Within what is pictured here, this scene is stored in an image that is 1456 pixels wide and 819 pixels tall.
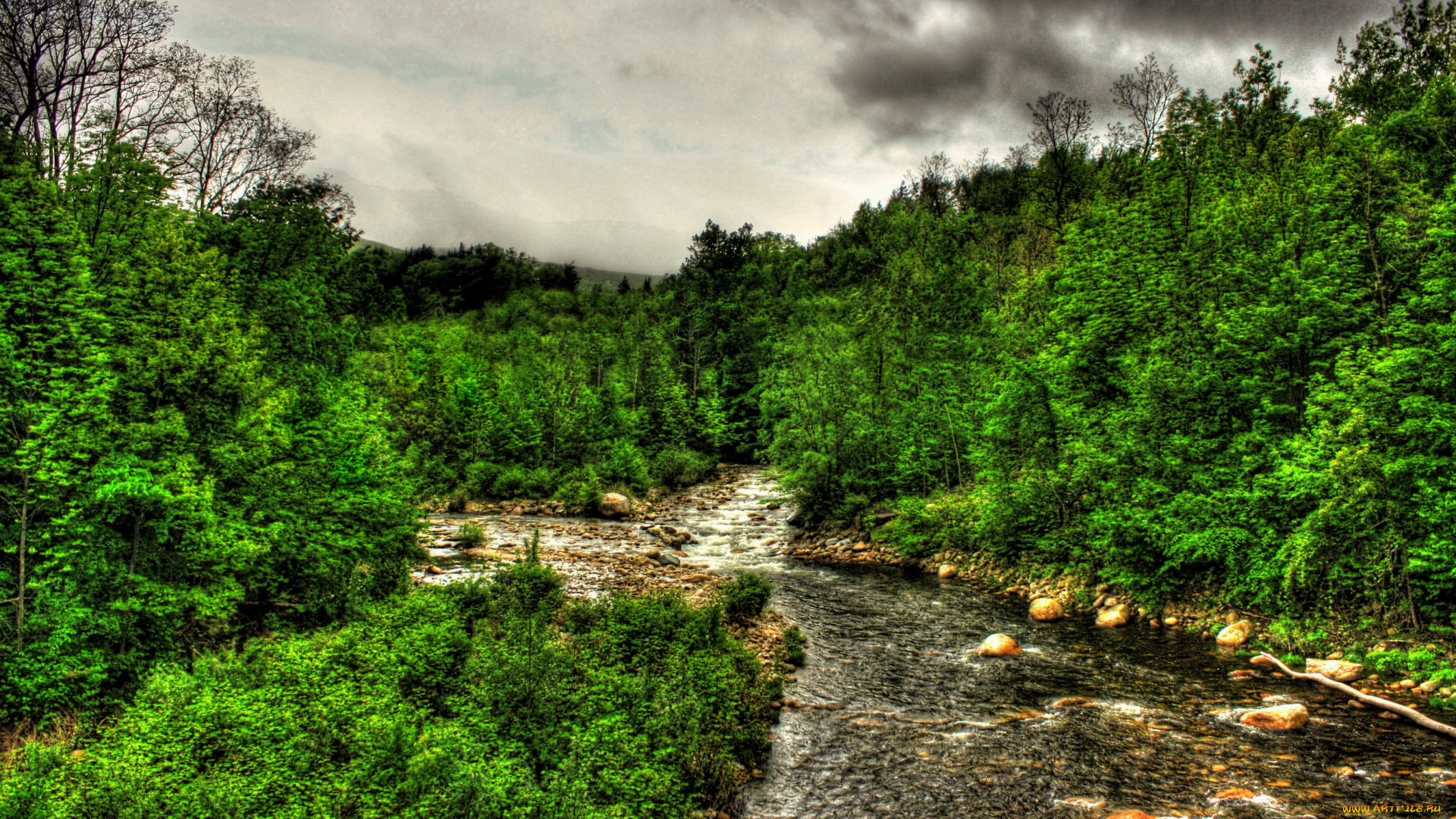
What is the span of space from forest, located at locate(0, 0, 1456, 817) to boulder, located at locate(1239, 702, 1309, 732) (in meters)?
3.44

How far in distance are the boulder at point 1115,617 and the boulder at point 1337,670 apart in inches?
→ 179

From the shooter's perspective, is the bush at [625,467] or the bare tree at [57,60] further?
Result: the bush at [625,467]

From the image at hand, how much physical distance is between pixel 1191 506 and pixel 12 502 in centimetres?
2330

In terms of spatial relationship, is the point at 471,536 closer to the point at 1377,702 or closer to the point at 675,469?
the point at 675,469

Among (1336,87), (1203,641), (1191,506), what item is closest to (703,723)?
(1203,641)

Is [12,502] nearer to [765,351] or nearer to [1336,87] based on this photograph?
[1336,87]

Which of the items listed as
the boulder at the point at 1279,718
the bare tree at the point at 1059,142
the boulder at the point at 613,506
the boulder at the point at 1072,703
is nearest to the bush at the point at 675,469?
the boulder at the point at 613,506

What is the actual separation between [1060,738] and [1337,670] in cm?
628

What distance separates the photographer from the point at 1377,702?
34.7 feet

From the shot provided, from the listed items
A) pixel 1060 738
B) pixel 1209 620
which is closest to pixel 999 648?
pixel 1060 738

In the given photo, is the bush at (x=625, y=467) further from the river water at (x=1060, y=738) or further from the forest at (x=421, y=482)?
the river water at (x=1060, y=738)

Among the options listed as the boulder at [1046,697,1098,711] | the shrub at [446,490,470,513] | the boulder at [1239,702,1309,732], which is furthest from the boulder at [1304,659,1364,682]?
the shrub at [446,490,470,513]

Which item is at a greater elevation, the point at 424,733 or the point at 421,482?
the point at 421,482

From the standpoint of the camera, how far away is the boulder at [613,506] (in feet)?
128
